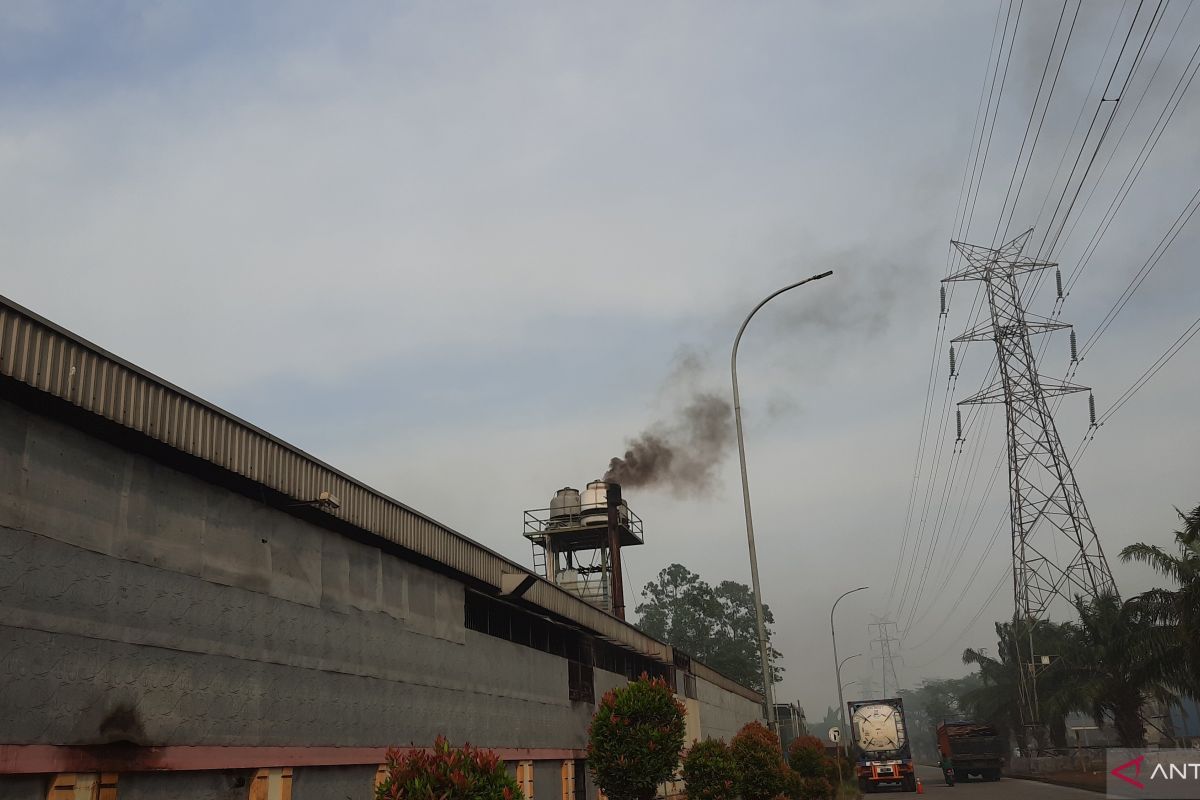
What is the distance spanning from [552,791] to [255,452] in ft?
49.3

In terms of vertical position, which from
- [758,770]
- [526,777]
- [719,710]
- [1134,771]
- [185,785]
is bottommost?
[1134,771]

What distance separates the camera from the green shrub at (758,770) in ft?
88.6

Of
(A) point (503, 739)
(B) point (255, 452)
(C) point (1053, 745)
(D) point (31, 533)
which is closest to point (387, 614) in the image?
(B) point (255, 452)

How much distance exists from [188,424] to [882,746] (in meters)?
42.1

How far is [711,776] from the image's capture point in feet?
83.4

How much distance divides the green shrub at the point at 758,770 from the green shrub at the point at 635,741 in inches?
134

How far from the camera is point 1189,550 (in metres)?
31.6

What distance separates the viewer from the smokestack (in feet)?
150

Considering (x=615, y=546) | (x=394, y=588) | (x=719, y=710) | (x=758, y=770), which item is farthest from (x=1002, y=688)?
(x=394, y=588)

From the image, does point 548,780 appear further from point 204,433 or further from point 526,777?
→ point 204,433

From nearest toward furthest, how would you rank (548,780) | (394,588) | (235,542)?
(235,542), (394,588), (548,780)

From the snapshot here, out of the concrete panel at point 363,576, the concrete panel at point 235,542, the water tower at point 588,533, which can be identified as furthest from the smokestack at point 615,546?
the concrete panel at point 235,542

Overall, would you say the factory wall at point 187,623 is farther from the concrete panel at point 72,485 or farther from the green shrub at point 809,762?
the green shrub at point 809,762

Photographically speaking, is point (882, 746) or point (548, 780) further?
point (882, 746)
